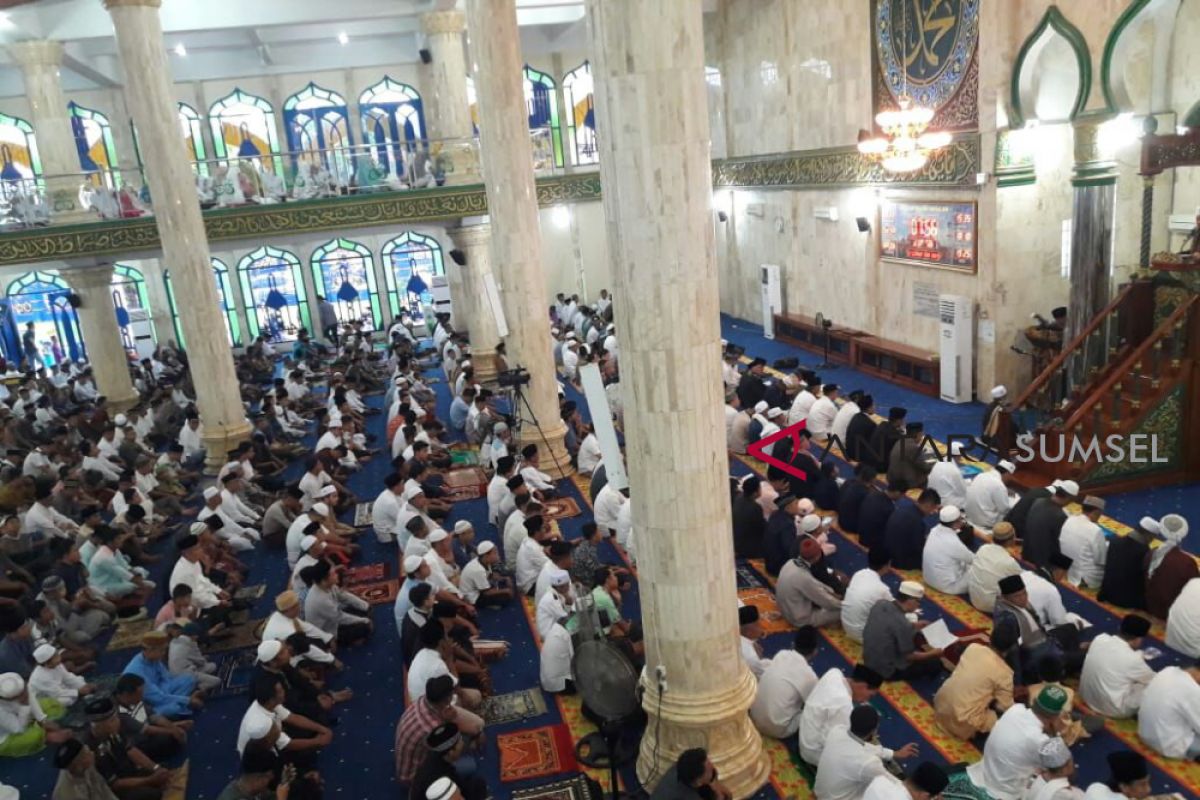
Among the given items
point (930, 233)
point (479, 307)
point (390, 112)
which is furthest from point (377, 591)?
point (390, 112)

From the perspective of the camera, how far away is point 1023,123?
8.61 metres

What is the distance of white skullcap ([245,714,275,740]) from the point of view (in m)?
4.34

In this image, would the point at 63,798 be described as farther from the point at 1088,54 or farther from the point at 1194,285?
the point at 1088,54

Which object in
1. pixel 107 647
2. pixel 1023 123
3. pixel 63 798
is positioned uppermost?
pixel 1023 123

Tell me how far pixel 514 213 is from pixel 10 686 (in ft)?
17.5

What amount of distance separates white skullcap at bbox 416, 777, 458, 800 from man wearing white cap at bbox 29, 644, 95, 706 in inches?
122

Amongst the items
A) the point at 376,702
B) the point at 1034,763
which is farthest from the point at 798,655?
the point at 376,702

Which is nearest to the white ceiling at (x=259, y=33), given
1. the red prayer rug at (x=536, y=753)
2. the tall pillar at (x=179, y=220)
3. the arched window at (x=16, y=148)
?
the arched window at (x=16, y=148)

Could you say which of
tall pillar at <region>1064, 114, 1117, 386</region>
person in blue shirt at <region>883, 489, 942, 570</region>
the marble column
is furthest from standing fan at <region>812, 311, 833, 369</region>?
the marble column

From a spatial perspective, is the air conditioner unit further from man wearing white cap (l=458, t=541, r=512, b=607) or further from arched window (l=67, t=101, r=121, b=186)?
arched window (l=67, t=101, r=121, b=186)

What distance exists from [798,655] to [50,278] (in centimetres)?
1714

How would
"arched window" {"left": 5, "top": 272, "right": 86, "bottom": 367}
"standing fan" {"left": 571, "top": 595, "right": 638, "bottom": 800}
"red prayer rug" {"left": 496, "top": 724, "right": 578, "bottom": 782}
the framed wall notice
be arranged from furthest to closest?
"arched window" {"left": 5, "top": 272, "right": 86, "bottom": 367} < the framed wall notice < "red prayer rug" {"left": 496, "top": 724, "right": 578, "bottom": 782} < "standing fan" {"left": 571, "top": 595, "right": 638, "bottom": 800}

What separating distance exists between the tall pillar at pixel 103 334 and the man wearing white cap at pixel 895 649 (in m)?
11.5

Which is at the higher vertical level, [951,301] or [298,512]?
[951,301]
